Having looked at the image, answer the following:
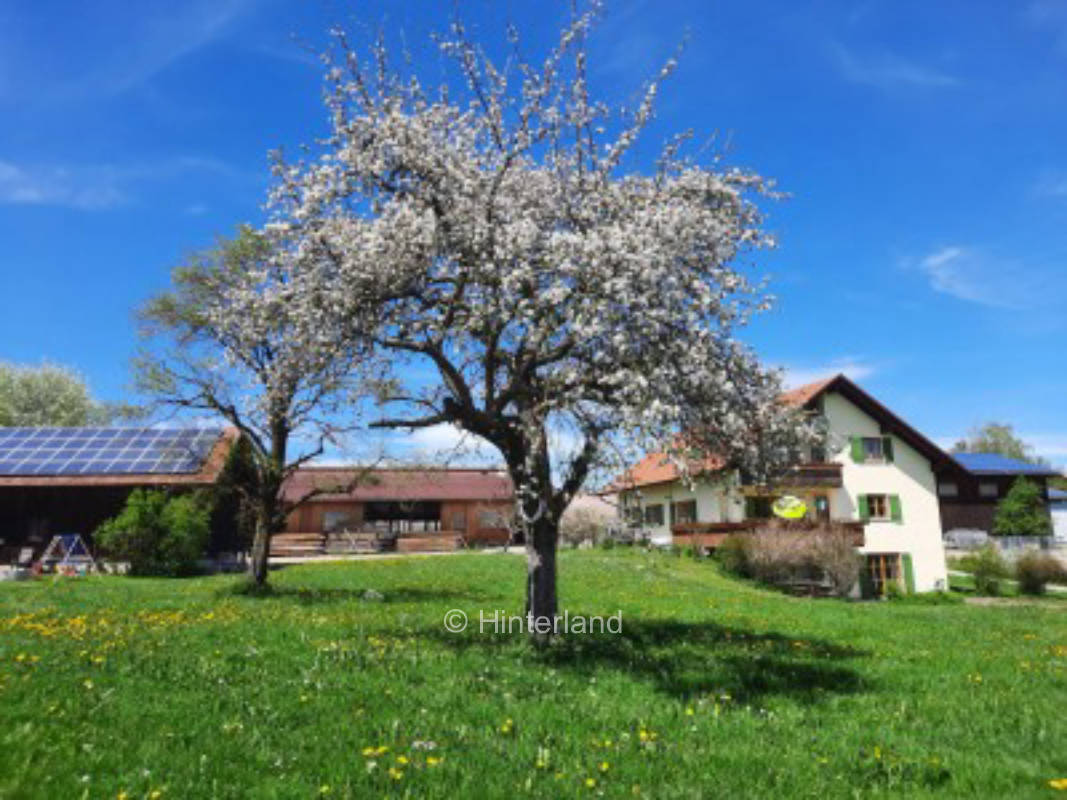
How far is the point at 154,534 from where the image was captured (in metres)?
26.4

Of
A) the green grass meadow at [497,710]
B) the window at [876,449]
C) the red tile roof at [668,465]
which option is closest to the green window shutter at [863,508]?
the window at [876,449]

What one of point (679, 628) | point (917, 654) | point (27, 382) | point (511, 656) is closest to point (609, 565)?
point (679, 628)

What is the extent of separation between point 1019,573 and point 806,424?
3161cm

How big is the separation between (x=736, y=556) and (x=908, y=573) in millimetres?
11507

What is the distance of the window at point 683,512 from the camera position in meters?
40.5

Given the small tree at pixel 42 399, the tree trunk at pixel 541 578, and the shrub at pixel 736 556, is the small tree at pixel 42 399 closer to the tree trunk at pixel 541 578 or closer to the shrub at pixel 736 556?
the shrub at pixel 736 556

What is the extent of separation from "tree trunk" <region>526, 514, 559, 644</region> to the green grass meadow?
372 mm

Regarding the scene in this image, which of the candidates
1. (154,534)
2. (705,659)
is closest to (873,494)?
(705,659)

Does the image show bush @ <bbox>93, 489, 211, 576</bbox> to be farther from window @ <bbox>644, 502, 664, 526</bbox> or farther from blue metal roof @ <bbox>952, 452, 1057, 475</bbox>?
blue metal roof @ <bbox>952, 452, 1057, 475</bbox>

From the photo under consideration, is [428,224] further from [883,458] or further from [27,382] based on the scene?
[27,382]

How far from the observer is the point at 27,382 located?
5969 cm

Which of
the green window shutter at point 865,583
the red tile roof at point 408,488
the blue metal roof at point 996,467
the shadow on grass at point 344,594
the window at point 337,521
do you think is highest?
the blue metal roof at point 996,467

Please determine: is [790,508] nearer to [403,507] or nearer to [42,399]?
[403,507]

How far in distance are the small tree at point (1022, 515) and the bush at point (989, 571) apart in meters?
25.2
